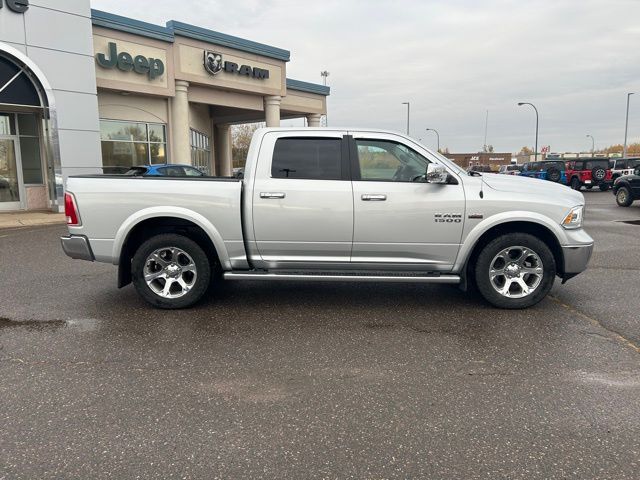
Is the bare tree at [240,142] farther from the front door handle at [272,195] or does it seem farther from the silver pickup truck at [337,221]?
the front door handle at [272,195]

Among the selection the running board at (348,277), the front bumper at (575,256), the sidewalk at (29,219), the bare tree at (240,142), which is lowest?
the sidewalk at (29,219)

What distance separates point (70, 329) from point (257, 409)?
8.44 feet

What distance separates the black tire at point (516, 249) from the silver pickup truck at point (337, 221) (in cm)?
1

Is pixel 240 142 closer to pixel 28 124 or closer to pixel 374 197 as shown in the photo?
pixel 28 124

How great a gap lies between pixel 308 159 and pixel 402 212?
1.16 metres

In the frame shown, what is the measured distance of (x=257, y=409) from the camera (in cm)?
331

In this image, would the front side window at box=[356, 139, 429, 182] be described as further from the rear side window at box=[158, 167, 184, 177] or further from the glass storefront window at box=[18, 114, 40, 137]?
the glass storefront window at box=[18, 114, 40, 137]

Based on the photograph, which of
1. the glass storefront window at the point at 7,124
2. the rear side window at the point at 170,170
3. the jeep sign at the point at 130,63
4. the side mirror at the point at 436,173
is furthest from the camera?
A: the jeep sign at the point at 130,63

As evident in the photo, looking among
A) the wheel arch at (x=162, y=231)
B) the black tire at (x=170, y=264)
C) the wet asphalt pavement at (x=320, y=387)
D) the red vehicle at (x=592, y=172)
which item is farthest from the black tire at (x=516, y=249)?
the red vehicle at (x=592, y=172)

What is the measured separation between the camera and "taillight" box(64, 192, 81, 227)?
208 inches

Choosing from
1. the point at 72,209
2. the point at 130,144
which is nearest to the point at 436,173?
the point at 72,209

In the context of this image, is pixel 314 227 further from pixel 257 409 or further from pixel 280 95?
pixel 280 95

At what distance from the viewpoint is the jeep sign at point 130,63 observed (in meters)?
17.4

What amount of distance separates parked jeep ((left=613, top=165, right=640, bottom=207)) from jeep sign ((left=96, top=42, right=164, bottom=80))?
17606 mm
